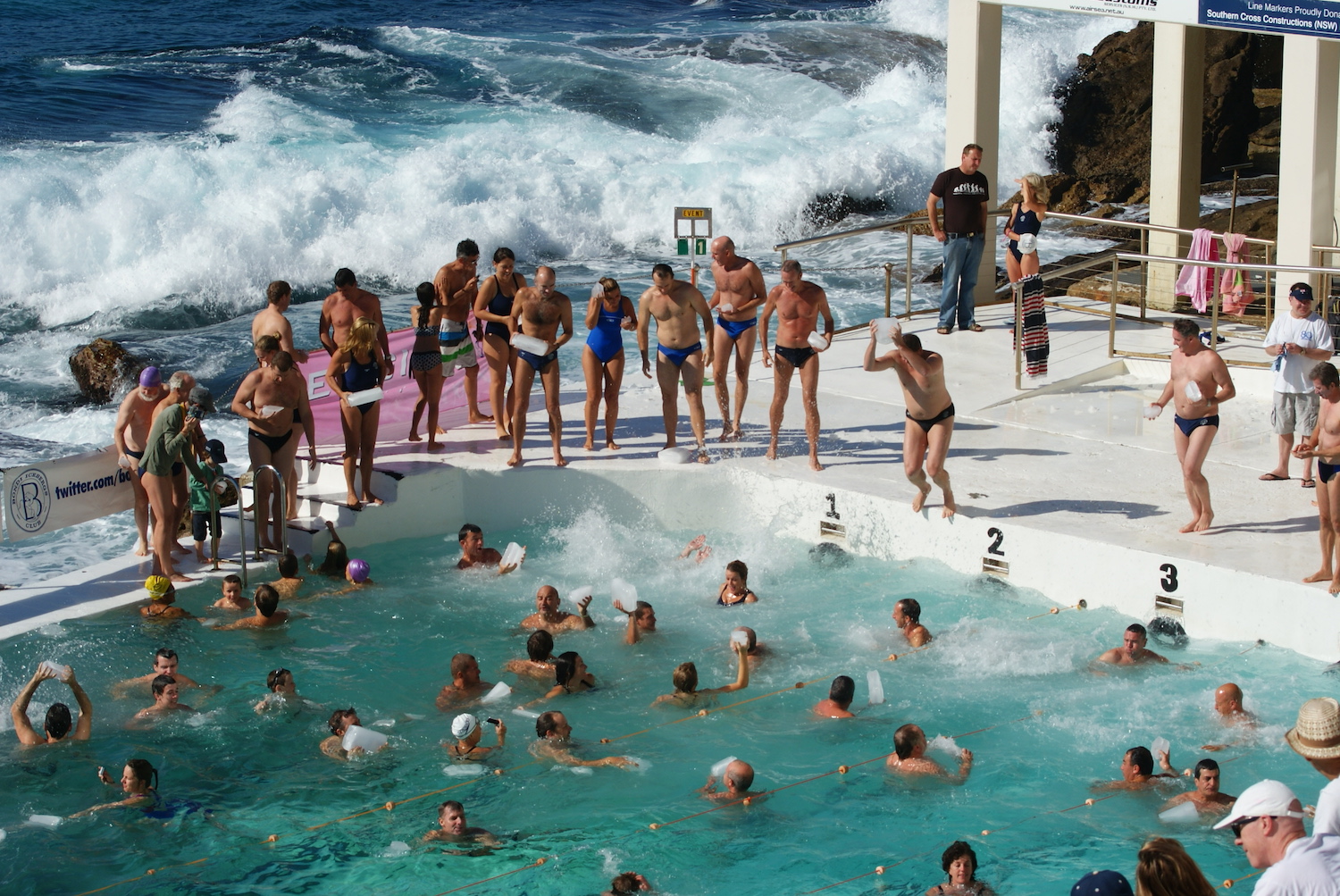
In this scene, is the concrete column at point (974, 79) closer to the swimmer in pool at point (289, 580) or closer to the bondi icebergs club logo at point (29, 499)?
the swimmer in pool at point (289, 580)

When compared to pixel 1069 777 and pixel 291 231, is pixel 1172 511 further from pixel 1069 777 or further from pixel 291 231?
pixel 291 231

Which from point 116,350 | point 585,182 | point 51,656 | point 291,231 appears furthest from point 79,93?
point 51,656

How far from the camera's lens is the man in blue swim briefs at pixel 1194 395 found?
32.4ft

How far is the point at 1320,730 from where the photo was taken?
5.12 meters

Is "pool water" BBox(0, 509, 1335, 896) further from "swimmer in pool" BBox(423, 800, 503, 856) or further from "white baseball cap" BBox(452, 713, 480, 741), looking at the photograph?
"white baseball cap" BBox(452, 713, 480, 741)

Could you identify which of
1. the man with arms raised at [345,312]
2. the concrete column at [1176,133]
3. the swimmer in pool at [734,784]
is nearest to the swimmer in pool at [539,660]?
the swimmer in pool at [734,784]

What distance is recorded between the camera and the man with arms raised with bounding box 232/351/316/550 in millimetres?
10773

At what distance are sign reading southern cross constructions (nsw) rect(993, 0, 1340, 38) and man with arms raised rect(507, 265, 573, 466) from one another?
240 inches

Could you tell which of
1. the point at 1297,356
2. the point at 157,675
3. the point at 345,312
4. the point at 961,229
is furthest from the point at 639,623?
the point at 961,229

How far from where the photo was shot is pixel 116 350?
1984 cm

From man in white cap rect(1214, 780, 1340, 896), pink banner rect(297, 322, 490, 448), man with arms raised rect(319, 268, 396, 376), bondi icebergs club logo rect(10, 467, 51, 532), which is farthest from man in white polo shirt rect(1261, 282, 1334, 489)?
bondi icebergs club logo rect(10, 467, 51, 532)

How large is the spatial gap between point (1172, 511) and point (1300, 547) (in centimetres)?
104

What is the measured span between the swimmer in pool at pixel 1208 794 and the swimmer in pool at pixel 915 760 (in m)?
1.17

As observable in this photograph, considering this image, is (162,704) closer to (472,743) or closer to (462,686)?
(462,686)
